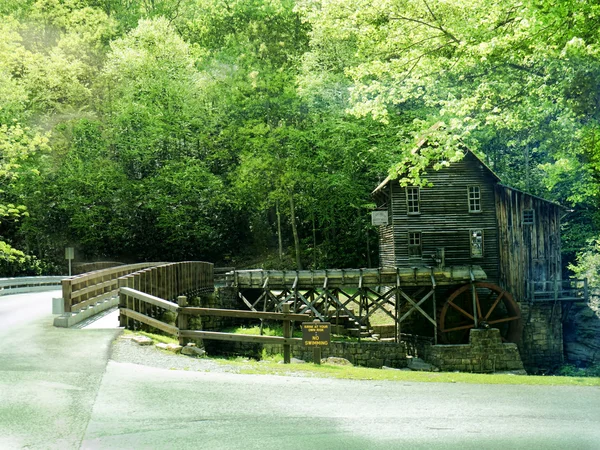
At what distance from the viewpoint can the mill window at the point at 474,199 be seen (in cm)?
3159

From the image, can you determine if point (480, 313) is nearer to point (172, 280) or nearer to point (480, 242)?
point (480, 242)

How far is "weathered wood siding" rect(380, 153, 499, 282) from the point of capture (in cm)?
3145

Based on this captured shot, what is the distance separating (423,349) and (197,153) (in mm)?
25076

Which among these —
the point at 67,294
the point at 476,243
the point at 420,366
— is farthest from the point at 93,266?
the point at 476,243

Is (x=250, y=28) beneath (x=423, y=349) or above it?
above

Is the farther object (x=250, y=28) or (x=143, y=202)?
(x=250, y=28)

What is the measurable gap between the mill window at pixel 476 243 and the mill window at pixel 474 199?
1.13 m

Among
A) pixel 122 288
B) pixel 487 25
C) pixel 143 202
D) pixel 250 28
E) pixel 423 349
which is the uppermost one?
pixel 250 28

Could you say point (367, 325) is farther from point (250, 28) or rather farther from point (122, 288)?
point (250, 28)

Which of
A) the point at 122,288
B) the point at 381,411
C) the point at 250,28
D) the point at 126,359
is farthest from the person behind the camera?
the point at 250,28

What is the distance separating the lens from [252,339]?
44.2ft

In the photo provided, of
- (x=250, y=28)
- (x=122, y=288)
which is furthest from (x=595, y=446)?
(x=250, y=28)

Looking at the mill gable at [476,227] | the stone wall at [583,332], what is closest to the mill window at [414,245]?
Answer: the mill gable at [476,227]

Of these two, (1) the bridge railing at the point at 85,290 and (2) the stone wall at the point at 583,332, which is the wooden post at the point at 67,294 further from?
(2) the stone wall at the point at 583,332
